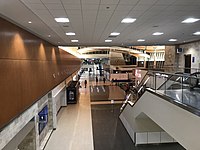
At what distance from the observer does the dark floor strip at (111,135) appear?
9.55 m

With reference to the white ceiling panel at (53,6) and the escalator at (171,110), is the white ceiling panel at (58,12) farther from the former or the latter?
the escalator at (171,110)

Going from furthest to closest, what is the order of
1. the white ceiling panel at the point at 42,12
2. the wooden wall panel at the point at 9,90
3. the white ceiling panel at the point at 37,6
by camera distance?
the white ceiling panel at the point at 42,12 → the wooden wall panel at the point at 9,90 → the white ceiling panel at the point at 37,6

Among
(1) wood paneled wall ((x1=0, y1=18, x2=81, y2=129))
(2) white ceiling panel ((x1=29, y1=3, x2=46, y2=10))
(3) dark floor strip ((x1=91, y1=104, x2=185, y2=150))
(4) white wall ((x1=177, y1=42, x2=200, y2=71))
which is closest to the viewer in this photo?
(2) white ceiling panel ((x1=29, y1=3, x2=46, y2=10))

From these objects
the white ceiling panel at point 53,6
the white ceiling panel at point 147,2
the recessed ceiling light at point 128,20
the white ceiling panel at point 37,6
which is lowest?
the white ceiling panel at point 37,6

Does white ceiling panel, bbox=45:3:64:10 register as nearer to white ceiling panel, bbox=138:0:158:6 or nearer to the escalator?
white ceiling panel, bbox=138:0:158:6

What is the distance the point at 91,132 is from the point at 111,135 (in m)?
1.18

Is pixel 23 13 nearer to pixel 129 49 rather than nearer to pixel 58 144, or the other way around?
pixel 58 144

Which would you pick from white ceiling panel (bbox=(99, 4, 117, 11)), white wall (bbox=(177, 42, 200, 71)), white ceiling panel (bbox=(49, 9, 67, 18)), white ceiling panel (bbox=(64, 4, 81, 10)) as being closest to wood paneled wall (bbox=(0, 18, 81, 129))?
white ceiling panel (bbox=(49, 9, 67, 18))

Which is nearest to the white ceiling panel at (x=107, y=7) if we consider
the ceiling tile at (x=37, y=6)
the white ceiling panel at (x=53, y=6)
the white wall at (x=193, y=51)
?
the white ceiling panel at (x=53, y=6)

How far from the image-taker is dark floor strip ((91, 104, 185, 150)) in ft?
31.3

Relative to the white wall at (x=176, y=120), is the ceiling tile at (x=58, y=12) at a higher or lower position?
higher

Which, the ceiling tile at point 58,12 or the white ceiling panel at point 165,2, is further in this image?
the ceiling tile at point 58,12

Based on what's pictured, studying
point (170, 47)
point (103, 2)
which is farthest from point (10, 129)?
point (170, 47)

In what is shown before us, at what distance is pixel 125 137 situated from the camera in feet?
35.3
